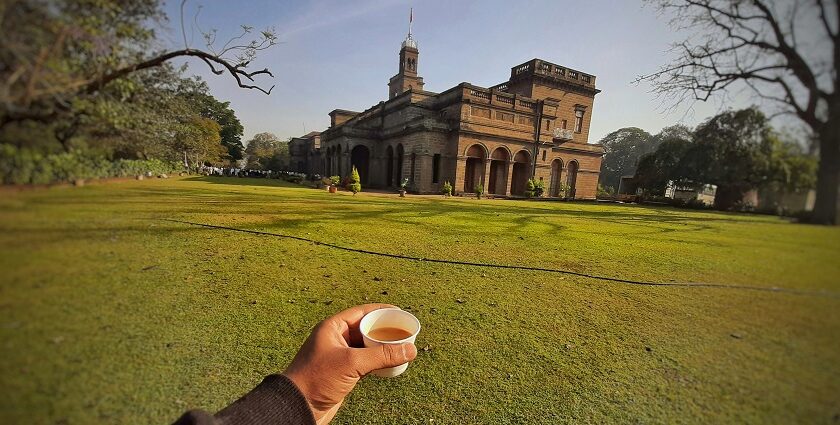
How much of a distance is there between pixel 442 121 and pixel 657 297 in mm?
21930

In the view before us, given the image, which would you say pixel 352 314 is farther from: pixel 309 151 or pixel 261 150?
pixel 309 151

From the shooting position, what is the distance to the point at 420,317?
3.12m

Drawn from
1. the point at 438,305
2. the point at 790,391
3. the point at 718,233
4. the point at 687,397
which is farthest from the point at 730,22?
the point at 438,305

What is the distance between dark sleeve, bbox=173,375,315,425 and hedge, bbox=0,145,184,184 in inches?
42.7

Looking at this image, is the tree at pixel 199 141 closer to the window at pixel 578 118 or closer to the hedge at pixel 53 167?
the hedge at pixel 53 167

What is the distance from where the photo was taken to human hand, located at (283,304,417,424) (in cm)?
165

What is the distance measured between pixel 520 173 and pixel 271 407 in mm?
26777

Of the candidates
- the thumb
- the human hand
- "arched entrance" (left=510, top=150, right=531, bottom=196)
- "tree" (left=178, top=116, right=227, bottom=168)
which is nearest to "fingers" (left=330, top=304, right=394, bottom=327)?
the human hand

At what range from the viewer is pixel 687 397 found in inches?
81.0

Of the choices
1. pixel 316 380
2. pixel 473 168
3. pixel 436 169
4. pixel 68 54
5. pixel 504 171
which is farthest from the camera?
pixel 504 171

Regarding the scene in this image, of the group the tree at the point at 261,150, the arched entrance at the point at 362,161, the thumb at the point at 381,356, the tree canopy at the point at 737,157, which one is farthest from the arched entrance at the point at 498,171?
the thumb at the point at 381,356

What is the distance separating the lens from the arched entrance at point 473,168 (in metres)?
23.8

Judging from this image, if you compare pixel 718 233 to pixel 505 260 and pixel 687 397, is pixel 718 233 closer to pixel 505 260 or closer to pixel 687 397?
pixel 687 397

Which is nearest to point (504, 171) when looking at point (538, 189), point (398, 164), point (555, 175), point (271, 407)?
point (538, 189)
